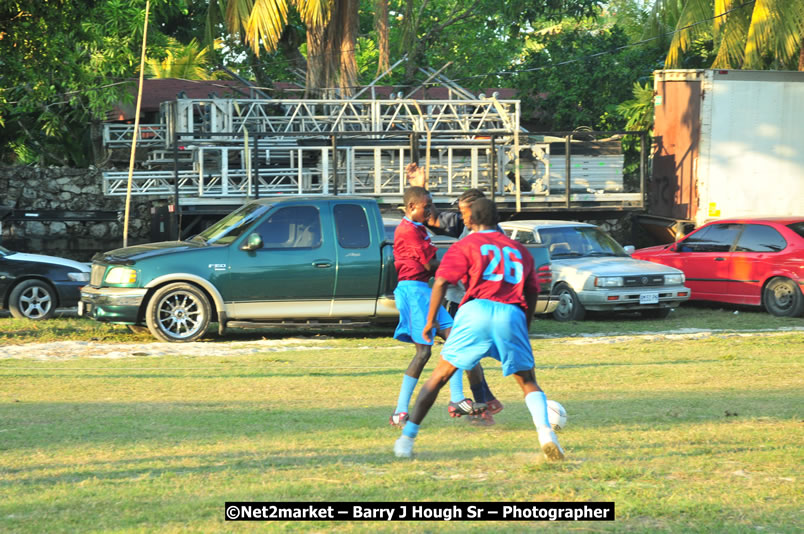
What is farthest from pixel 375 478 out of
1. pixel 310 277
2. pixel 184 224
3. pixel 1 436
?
pixel 184 224

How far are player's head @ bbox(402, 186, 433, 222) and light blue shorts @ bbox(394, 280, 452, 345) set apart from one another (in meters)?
0.49

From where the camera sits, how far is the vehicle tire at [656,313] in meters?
16.3

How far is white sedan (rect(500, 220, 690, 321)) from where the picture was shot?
15320mm

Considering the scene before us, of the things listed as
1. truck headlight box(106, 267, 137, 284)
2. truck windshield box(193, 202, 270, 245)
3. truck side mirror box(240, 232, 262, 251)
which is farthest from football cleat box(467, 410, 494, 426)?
truck headlight box(106, 267, 137, 284)

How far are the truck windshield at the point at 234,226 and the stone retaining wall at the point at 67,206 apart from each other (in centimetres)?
924

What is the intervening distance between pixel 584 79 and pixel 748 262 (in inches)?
536

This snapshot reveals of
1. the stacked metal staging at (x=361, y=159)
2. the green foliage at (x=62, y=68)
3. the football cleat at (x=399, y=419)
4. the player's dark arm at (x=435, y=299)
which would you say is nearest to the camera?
the player's dark arm at (x=435, y=299)

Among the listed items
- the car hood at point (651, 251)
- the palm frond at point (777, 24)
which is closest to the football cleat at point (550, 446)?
the car hood at point (651, 251)

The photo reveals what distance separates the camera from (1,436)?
22.4ft

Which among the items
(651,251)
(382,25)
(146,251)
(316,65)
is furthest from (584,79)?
(146,251)

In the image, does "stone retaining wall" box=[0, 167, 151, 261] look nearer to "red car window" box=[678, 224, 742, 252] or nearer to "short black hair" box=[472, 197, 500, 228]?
"red car window" box=[678, 224, 742, 252]

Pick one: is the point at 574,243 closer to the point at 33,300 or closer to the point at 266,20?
the point at 33,300

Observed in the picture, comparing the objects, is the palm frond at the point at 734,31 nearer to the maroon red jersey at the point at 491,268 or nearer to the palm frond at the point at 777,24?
the palm frond at the point at 777,24

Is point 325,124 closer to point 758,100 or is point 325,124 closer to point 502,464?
point 758,100
